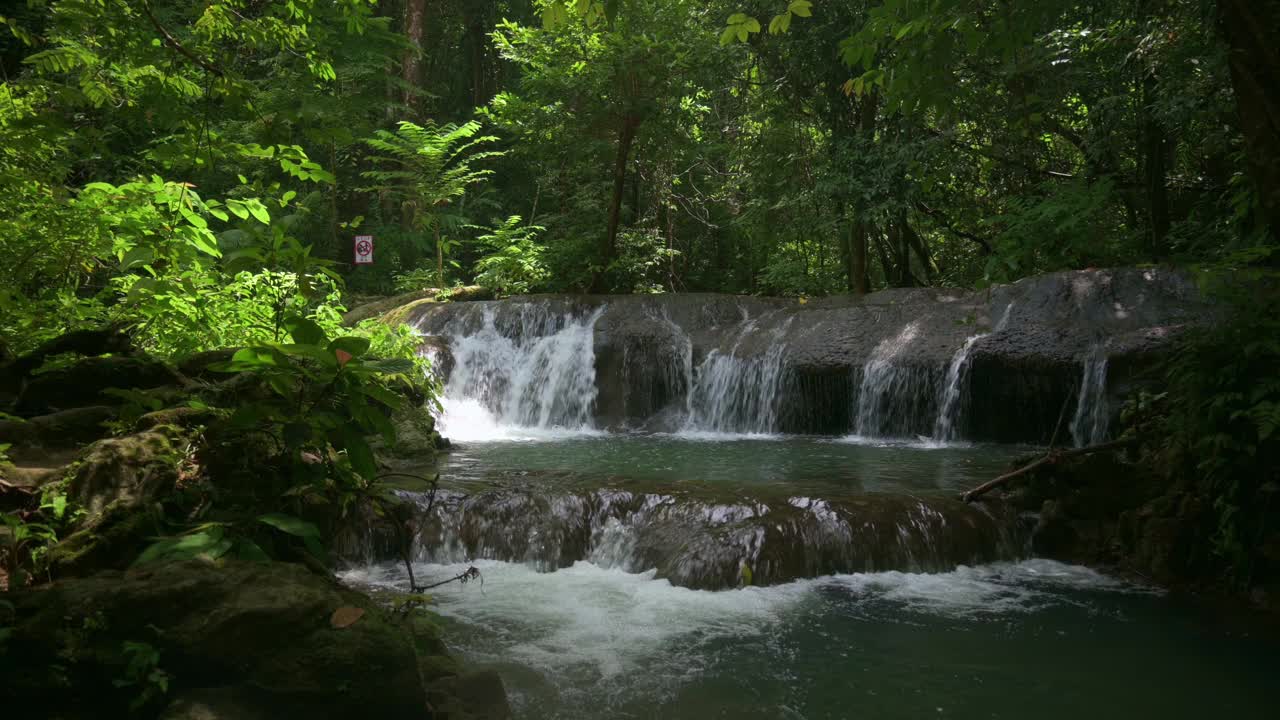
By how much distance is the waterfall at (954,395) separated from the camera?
978 centimetres

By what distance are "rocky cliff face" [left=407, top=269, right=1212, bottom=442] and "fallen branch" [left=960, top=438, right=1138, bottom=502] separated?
4.99 ft

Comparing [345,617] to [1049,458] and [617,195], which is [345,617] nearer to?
[1049,458]

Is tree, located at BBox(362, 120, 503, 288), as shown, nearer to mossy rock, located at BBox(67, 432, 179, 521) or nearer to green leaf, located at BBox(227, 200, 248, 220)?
green leaf, located at BBox(227, 200, 248, 220)

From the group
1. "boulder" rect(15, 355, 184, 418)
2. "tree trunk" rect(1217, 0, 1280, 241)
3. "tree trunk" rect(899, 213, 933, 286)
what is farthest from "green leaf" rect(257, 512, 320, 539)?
"tree trunk" rect(899, 213, 933, 286)

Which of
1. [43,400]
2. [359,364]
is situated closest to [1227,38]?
[359,364]

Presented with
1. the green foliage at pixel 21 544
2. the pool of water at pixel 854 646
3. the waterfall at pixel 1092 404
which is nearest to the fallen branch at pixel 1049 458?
the pool of water at pixel 854 646

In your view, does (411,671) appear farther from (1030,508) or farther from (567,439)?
(567,439)

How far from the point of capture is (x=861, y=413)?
10.5m

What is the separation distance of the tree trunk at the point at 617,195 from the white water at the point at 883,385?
5858 mm

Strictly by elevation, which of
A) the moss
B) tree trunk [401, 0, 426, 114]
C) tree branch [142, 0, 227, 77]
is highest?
tree trunk [401, 0, 426, 114]

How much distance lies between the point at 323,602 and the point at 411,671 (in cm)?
37

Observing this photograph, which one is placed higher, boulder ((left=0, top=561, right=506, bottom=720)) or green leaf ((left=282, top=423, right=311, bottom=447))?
green leaf ((left=282, top=423, right=311, bottom=447))

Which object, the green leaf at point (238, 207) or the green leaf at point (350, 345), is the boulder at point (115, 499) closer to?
the green leaf at point (350, 345)

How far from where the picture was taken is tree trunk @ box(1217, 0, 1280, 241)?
131 inches
